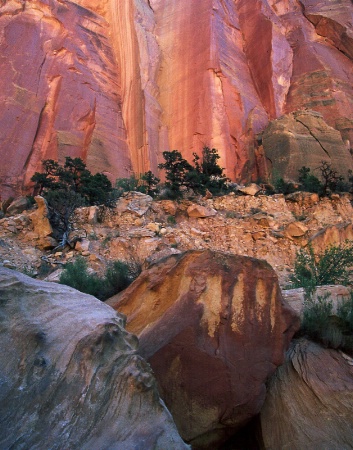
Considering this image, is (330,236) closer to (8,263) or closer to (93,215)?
(93,215)

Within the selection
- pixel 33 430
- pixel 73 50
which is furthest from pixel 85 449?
pixel 73 50

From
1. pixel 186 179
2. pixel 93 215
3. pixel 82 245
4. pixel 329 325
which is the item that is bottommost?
pixel 329 325

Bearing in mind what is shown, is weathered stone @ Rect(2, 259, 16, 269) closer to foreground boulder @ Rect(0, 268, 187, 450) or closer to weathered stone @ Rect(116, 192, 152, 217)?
weathered stone @ Rect(116, 192, 152, 217)

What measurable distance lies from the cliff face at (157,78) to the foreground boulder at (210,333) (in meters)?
17.6

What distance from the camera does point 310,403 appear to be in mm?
4465

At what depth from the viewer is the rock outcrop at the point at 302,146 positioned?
21656 millimetres

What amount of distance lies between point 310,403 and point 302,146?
1956cm

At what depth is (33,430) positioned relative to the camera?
2.61 meters

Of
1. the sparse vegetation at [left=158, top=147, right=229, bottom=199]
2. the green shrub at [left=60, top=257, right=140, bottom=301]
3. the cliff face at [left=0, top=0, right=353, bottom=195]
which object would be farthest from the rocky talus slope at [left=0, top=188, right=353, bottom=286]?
the cliff face at [left=0, top=0, right=353, bottom=195]

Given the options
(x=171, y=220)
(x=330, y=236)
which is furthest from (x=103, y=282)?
(x=330, y=236)

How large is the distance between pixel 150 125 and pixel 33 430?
79.6ft

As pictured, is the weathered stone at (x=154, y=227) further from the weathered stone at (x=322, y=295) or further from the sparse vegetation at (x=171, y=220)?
the weathered stone at (x=322, y=295)

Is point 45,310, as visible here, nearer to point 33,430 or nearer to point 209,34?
point 33,430

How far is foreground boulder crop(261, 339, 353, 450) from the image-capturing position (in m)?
4.09
